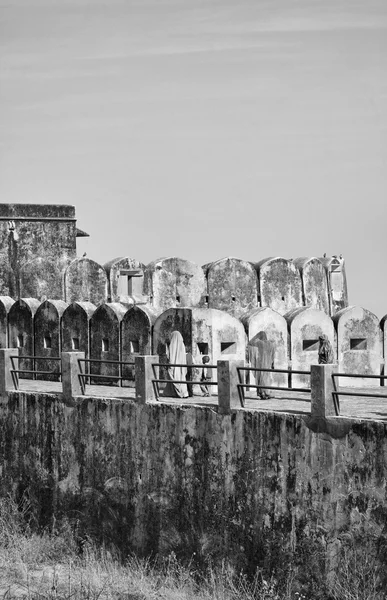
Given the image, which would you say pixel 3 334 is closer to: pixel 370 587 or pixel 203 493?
pixel 203 493

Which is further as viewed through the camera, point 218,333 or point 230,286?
point 230,286

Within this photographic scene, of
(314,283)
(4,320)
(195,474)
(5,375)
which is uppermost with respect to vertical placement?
(314,283)

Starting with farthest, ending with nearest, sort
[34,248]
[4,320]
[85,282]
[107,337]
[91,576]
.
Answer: [34,248] < [85,282] < [4,320] < [107,337] < [91,576]

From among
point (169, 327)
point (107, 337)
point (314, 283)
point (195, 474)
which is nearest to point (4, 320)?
point (107, 337)

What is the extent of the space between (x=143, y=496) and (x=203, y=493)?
4.60 feet

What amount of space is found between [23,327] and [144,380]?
8947 millimetres

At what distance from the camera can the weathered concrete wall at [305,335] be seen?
2248 cm

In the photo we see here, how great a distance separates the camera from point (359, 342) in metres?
23.0

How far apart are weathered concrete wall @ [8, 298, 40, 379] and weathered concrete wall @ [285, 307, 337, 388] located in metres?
6.28

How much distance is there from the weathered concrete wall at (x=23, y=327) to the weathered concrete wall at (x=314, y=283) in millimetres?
6105

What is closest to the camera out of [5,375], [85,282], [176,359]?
[176,359]

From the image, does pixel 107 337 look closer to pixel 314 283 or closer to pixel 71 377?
pixel 71 377

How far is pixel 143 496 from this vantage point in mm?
17578

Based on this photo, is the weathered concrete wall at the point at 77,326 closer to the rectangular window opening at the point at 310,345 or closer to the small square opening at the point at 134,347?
the small square opening at the point at 134,347
